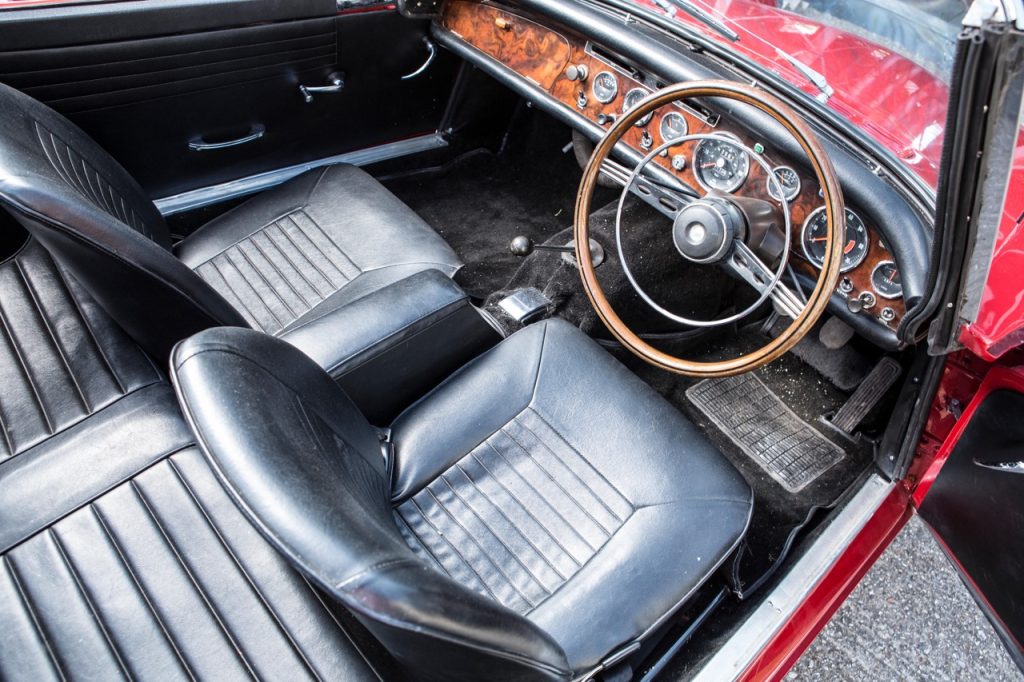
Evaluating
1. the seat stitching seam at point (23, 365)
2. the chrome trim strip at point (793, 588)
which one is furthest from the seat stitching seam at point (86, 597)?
the chrome trim strip at point (793, 588)

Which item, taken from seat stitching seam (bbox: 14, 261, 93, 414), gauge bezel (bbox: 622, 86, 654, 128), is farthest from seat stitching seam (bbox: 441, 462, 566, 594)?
gauge bezel (bbox: 622, 86, 654, 128)

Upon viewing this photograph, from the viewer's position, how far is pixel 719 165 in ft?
5.16

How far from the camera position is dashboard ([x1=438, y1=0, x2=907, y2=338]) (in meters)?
1.41

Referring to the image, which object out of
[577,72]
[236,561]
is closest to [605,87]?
[577,72]

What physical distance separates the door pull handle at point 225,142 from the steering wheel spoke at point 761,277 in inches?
58.6

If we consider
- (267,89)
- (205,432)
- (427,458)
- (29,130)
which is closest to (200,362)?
(205,432)

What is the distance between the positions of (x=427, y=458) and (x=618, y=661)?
51 centimetres

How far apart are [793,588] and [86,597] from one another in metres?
1.26

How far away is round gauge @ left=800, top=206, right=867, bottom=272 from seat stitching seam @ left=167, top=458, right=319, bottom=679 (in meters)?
1.17

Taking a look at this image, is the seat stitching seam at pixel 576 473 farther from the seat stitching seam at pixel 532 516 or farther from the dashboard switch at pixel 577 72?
the dashboard switch at pixel 577 72

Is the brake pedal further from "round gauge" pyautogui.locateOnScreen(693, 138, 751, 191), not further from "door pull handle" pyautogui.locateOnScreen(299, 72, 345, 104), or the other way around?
"door pull handle" pyautogui.locateOnScreen(299, 72, 345, 104)

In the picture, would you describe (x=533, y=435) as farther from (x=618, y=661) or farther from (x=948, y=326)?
(x=948, y=326)

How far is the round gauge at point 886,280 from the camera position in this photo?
1.37 metres

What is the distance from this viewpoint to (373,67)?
2252 millimetres
